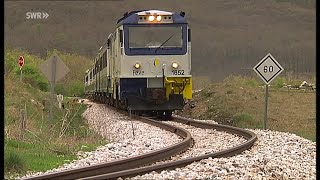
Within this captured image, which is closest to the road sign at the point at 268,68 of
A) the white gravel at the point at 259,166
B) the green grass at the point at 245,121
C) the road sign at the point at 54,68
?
the green grass at the point at 245,121

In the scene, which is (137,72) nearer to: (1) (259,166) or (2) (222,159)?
(2) (222,159)

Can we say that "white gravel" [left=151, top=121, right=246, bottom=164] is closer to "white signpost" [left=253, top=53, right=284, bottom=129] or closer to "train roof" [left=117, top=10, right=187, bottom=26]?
"white signpost" [left=253, top=53, right=284, bottom=129]

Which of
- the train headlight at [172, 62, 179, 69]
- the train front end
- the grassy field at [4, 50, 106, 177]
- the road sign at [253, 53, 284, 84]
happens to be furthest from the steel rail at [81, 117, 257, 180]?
the train headlight at [172, 62, 179, 69]

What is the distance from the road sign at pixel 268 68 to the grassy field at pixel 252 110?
1834mm

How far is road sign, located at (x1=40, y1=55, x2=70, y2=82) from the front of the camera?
13.9m

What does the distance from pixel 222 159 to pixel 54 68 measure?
232 inches

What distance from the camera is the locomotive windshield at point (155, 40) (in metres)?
19.6

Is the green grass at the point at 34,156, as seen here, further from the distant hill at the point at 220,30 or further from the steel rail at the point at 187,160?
the distant hill at the point at 220,30

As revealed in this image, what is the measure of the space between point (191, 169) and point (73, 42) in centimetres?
2757

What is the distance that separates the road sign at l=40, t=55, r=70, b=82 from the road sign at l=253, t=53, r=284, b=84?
6.67 meters

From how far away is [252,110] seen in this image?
25094 millimetres

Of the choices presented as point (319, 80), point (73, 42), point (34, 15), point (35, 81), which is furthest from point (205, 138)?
point (73, 42)

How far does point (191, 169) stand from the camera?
8.41 meters

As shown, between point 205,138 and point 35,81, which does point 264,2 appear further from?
point 205,138
